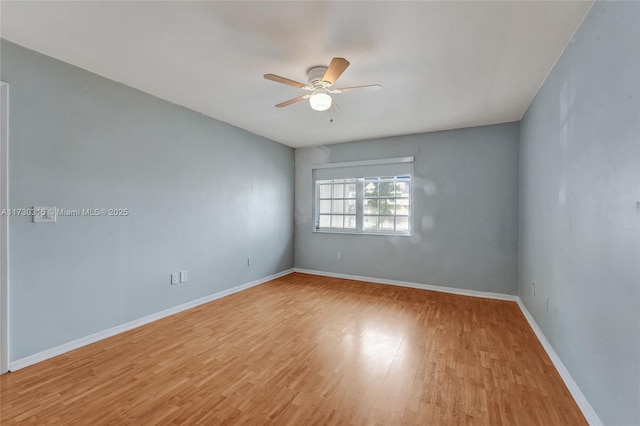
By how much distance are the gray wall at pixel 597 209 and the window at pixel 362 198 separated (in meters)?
2.19

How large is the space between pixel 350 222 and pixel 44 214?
13.2 feet

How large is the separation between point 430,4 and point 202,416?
2.84 meters

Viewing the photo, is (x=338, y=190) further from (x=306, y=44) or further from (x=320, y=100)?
(x=306, y=44)

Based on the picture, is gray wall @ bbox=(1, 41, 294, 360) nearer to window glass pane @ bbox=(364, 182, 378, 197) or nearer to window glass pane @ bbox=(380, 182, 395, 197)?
window glass pane @ bbox=(364, 182, 378, 197)

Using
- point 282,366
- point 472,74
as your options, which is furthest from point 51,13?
point 472,74

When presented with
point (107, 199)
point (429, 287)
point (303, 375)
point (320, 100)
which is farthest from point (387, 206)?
point (107, 199)

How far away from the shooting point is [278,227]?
511 cm

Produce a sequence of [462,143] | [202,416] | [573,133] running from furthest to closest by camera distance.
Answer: [462,143] → [573,133] → [202,416]

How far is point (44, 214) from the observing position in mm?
2250

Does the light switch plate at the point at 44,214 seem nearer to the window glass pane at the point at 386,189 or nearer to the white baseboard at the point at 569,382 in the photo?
the white baseboard at the point at 569,382

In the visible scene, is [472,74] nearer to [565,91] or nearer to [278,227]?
[565,91]

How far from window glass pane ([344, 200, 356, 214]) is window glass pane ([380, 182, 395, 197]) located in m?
0.57

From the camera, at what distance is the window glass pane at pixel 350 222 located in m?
5.04

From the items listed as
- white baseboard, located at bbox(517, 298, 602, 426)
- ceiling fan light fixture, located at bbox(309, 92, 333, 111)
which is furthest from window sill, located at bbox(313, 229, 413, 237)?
ceiling fan light fixture, located at bbox(309, 92, 333, 111)
